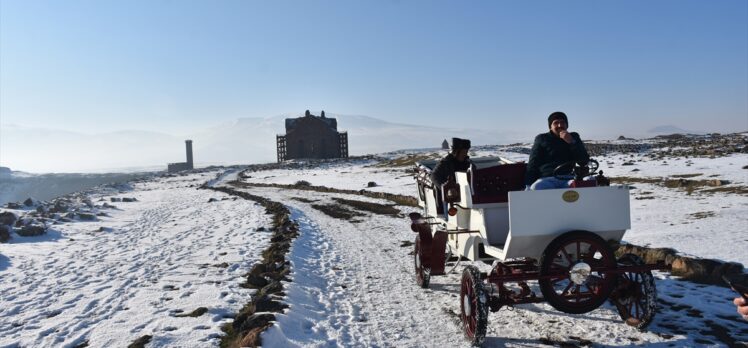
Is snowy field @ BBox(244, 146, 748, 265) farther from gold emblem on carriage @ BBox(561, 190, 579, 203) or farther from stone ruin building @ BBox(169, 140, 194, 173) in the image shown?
stone ruin building @ BBox(169, 140, 194, 173)

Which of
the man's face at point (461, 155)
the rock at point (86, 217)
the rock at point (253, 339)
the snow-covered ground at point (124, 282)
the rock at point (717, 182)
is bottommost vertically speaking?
the snow-covered ground at point (124, 282)

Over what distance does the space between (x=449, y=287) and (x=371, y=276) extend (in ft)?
5.65

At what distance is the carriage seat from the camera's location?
6.33 metres

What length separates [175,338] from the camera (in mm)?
6270

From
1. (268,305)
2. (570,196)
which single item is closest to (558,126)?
(570,196)

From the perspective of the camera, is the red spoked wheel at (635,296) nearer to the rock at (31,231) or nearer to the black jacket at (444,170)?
the black jacket at (444,170)

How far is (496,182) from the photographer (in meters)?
6.72

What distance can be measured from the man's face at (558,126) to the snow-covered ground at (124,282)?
206 inches

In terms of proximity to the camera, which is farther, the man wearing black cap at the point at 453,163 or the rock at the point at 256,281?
the rock at the point at 256,281

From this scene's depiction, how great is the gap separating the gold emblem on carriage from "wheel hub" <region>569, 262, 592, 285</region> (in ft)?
2.29

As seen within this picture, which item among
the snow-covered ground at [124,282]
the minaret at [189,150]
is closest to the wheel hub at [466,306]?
the snow-covered ground at [124,282]

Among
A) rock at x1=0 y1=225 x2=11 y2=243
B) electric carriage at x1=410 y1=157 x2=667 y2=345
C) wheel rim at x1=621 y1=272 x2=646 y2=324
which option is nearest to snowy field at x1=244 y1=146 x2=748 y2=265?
wheel rim at x1=621 y1=272 x2=646 y2=324

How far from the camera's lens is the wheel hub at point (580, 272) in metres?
5.05

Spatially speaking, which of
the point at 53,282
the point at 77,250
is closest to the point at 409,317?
the point at 53,282
